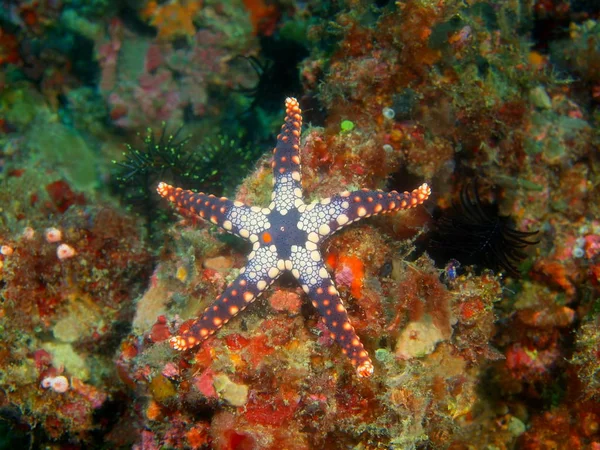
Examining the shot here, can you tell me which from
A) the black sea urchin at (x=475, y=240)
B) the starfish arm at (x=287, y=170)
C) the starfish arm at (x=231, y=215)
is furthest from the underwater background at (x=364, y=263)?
the starfish arm at (x=231, y=215)

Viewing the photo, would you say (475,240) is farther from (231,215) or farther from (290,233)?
(231,215)

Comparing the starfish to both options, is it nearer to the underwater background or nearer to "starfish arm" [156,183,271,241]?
"starfish arm" [156,183,271,241]

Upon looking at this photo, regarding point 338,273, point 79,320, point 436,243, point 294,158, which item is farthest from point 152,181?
point 436,243

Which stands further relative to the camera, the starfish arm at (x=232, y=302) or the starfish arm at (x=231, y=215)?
the starfish arm at (x=231, y=215)

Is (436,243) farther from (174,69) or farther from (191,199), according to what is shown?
(174,69)


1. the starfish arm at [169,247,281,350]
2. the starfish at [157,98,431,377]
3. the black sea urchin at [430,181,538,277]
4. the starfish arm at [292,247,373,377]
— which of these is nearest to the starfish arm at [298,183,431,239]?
the starfish at [157,98,431,377]

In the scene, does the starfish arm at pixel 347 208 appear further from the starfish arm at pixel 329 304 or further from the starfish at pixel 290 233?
the starfish arm at pixel 329 304
